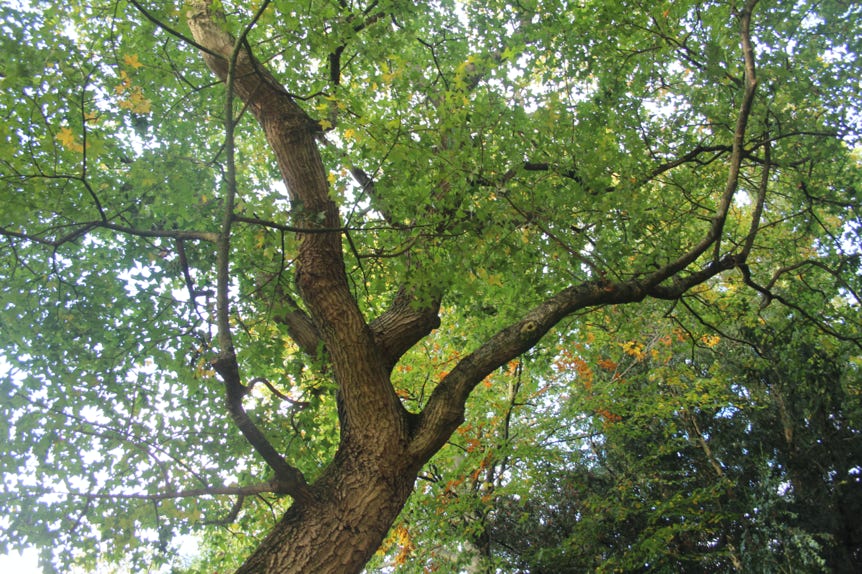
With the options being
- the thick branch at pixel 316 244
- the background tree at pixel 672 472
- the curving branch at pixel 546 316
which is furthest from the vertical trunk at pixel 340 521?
the background tree at pixel 672 472

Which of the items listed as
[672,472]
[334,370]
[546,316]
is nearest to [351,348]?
[334,370]

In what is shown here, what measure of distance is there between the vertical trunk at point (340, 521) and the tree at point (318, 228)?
0.6 inches

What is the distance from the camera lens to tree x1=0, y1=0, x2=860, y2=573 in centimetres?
372

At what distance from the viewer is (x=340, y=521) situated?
346 cm

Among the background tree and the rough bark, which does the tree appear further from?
the background tree

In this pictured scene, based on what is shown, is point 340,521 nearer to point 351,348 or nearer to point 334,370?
point 334,370

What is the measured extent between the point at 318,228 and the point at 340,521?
1.90 metres

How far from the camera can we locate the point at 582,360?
10.1 metres

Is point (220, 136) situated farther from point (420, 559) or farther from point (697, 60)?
point (420, 559)

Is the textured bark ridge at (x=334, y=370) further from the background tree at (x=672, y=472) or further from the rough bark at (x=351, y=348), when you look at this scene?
the background tree at (x=672, y=472)

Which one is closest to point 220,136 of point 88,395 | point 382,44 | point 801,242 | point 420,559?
point 382,44

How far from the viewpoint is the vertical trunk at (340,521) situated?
332cm

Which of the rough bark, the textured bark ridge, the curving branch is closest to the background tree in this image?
the curving branch

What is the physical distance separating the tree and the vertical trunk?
0.05ft
